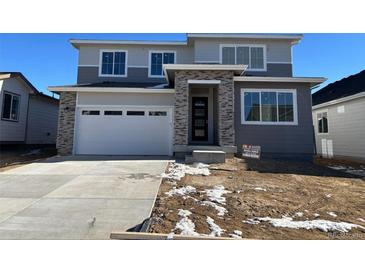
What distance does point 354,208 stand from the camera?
479 cm

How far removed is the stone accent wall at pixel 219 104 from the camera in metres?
10.7

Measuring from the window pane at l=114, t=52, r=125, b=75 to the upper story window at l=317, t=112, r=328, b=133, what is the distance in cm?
1259

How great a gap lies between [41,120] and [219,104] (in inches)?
485

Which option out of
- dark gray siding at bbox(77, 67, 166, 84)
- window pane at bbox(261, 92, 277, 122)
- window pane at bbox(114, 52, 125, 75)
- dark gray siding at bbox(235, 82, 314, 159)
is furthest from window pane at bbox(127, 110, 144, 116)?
window pane at bbox(261, 92, 277, 122)

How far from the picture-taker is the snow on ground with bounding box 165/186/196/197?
5512mm

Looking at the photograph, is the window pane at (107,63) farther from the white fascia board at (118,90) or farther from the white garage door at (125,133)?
the white garage door at (125,133)

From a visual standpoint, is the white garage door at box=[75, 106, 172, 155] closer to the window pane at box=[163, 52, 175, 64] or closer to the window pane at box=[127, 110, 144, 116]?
the window pane at box=[127, 110, 144, 116]

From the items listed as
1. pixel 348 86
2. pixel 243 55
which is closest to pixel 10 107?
pixel 243 55

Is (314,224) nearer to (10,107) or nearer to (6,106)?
(6,106)

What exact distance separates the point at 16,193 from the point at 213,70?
28.9 ft

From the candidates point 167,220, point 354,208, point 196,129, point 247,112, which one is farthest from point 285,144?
point 167,220

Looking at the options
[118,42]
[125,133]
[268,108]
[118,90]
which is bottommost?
[125,133]

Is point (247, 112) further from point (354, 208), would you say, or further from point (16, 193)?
point (16, 193)

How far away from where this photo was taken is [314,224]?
3957mm
